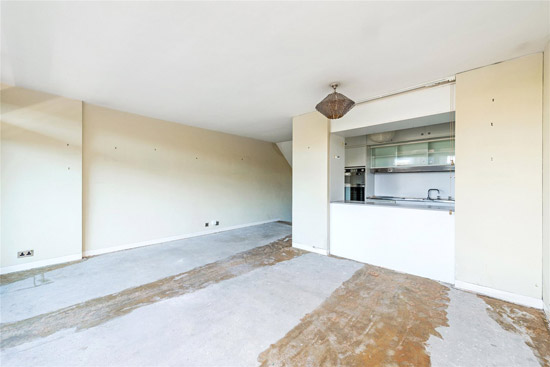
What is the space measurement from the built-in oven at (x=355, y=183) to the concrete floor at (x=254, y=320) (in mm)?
2543

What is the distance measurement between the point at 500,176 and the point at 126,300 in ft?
14.5

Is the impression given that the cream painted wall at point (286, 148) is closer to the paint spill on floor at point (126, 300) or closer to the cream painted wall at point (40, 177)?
the paint spill on floor at point (126, 300)

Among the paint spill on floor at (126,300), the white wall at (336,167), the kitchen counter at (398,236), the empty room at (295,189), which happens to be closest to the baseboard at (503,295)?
the empty room at (295,189)

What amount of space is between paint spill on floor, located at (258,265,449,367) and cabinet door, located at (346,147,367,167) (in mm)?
3158

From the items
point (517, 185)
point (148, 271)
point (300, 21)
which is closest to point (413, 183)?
point (517, 185)

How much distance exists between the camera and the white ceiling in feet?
5.60

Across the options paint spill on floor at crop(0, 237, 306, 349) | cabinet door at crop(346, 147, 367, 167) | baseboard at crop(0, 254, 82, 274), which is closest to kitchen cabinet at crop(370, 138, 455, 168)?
cabinet door at crop(346, 147, 367, 167)

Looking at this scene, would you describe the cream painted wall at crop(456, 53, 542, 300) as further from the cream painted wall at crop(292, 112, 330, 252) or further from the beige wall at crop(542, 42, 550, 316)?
the cream painted wall at crop(292, 112, 330, 252)

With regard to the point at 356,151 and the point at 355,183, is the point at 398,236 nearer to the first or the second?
the point at 355,183

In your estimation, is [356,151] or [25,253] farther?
[356,151]

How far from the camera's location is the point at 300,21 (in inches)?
71.6

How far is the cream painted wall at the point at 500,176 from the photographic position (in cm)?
223

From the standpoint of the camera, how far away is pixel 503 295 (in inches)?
92.4

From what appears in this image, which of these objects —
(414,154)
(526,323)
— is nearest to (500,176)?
(526,323)
